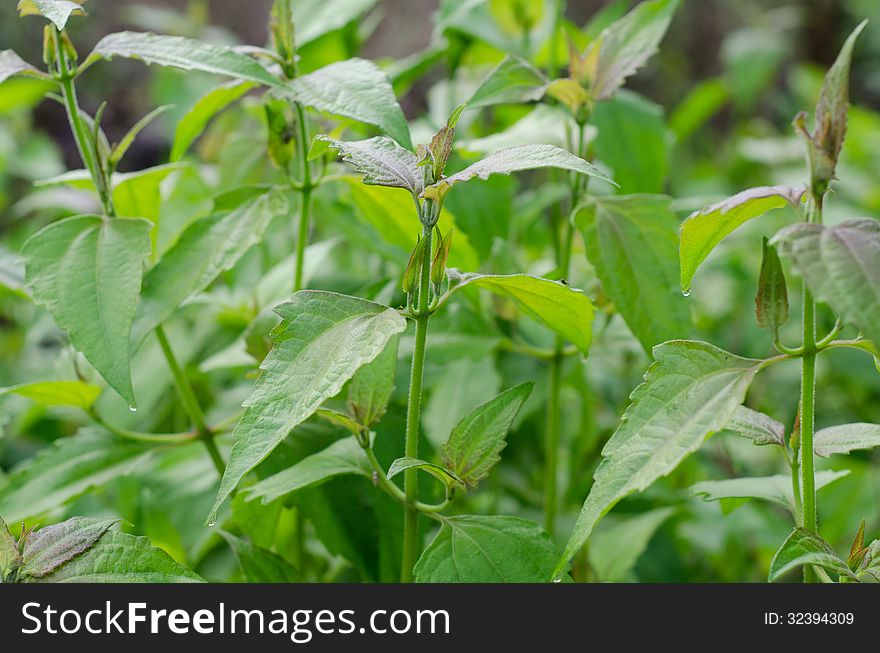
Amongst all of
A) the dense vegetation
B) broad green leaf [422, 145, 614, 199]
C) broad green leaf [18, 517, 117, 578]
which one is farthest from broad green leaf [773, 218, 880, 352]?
broad green leaf [18, 517, 117, 578]

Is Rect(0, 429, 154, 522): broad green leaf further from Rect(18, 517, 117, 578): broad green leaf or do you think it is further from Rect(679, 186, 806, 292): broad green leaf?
Rect(679, 186, 806, 292): broad green leaf

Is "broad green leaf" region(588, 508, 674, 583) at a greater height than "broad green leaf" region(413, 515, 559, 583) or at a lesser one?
greater

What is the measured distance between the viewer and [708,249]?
22.5 inches

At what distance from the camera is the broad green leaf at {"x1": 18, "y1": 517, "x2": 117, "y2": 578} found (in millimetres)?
544

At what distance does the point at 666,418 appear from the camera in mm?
506

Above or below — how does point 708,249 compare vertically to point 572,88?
below

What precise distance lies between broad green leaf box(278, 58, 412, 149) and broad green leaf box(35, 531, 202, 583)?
0.96 feet

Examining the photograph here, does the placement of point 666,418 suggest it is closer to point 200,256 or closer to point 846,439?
point 846,439

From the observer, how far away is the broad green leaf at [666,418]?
477 mm

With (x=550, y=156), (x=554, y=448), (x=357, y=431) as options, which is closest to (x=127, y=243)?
(x=357, y=431)

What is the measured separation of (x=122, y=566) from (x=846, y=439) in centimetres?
46
